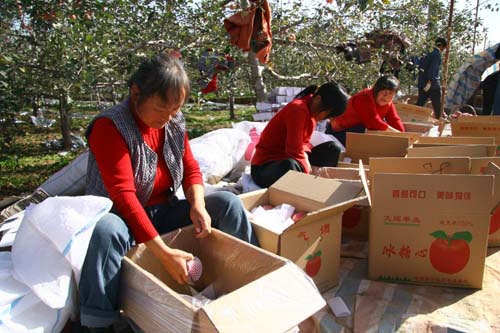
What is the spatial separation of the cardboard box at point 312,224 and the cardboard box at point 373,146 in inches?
32.4

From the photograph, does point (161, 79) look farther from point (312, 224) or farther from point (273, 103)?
point (273, 103)

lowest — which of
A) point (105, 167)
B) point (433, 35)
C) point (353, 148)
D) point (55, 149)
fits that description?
point (55, 149)

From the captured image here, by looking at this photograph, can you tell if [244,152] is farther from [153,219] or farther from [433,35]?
[433,35]

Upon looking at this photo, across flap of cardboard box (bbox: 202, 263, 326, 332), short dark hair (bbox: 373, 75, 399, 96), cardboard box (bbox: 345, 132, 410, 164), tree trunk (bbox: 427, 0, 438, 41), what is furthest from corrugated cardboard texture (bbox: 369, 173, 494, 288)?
tree trunk (bbox: 427, 0, 438, 41)

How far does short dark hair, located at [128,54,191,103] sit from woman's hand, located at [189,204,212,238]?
41 centimetres

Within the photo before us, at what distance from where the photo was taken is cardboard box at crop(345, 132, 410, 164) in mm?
2562

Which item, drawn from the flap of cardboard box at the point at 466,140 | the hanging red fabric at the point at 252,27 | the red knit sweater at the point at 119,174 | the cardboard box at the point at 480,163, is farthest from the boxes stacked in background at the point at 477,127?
the red knit sweater at the point at 119,174

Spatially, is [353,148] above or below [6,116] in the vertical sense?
below

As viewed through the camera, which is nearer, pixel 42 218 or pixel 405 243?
pixel 42 218

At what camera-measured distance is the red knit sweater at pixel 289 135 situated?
240 centimetres

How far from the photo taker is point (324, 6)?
13.4 ft

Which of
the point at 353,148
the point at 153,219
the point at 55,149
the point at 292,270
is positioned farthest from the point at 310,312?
the point at 55,149

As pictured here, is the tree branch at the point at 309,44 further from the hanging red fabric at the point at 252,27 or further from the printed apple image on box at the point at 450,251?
the printed apple image on box at the point at 450,251

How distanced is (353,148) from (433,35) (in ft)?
9.73
